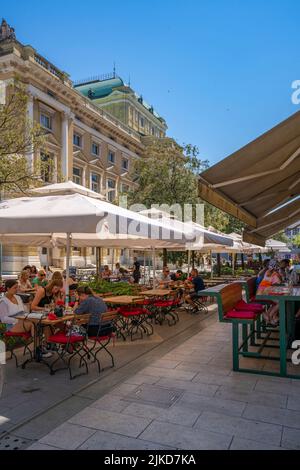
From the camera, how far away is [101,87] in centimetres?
5588

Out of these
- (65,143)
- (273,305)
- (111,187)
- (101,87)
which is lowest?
(273,305)

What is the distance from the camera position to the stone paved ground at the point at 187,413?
125 inches

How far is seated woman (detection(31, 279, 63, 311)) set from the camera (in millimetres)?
6155

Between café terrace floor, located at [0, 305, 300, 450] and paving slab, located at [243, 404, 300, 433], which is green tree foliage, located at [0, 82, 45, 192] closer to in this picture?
café terrace floor, located at [0, 305, 300, 450]

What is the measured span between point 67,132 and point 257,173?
3146 cm

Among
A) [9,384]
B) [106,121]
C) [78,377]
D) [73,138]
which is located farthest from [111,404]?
[106,121]

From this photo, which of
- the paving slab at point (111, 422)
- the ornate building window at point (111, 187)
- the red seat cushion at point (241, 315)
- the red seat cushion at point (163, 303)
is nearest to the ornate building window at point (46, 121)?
the ornate building window at point (111, 187)

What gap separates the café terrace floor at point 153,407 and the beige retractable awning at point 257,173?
2495mm

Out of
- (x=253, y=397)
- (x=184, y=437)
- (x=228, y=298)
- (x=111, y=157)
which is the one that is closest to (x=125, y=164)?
(x=111, y=157)

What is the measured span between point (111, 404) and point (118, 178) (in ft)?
138

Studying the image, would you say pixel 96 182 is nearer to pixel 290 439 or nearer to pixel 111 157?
pixel 111 157

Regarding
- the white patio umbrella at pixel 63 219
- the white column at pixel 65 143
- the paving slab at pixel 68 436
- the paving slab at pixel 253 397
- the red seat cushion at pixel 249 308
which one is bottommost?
the paving slab at pixel 253 397

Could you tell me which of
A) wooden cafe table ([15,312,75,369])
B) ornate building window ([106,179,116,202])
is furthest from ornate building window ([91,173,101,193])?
wooden cafe table ([15,312,75,369])

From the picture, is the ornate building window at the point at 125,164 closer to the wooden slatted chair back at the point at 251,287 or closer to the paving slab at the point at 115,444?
the wooden slatted chair back at the point at 251,287
